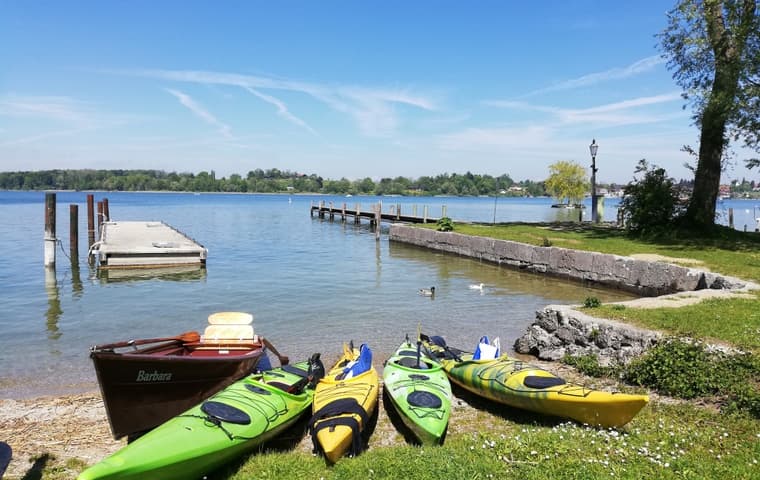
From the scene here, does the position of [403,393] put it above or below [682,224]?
below

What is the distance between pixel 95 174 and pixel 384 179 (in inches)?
4216

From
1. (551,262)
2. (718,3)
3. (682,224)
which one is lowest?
(551,262)

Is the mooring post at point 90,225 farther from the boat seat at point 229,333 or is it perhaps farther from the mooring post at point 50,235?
the boat seat at point 229,333

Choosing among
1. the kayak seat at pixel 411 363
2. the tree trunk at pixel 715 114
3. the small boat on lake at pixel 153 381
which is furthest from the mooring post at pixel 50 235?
the tree trunk at pixel 715 114

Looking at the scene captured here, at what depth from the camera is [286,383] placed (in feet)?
22.2

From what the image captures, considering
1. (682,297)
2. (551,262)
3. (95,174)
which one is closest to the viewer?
(682,297)

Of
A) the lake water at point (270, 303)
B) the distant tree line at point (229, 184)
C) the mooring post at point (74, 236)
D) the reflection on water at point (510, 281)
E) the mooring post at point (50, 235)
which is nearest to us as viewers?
the lake water at point (270, 303)

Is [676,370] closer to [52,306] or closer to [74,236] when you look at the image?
[52,306]

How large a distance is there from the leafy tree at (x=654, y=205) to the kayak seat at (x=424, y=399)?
17844 mm

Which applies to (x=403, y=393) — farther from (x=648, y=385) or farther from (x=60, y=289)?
(x=60, y=289)

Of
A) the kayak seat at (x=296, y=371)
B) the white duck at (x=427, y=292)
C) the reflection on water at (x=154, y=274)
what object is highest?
the kayak seat at (x=296, y=371)

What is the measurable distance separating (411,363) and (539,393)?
2.00m

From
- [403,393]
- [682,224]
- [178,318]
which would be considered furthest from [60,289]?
[682,224]

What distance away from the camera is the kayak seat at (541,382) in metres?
6.29
